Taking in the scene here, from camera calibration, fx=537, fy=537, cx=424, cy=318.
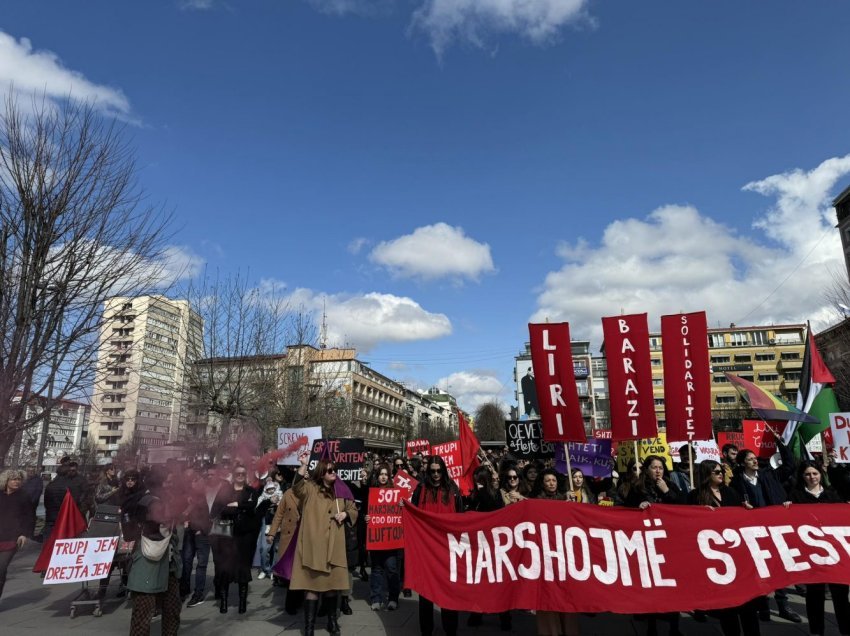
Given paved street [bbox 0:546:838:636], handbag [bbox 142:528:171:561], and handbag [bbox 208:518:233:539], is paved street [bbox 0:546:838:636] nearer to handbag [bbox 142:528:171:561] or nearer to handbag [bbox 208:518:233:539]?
handbag [bbox 208:518:233:539]

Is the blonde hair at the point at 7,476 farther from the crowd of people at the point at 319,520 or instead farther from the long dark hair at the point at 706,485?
the long dark hair at the point at 706,485

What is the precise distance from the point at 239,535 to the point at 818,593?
689cm

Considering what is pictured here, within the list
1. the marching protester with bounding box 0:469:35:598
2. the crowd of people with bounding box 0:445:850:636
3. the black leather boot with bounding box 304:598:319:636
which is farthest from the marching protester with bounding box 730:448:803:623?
the marching protester with bounding box 0:469:35:598

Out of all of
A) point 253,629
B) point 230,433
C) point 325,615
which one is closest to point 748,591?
point 325,615

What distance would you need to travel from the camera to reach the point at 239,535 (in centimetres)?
742

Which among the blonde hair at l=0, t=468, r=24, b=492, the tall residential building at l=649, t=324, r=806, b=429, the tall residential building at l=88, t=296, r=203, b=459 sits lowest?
the blonde hair at l=0, t=468, r=24, b=492

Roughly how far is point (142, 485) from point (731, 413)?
3156 inches

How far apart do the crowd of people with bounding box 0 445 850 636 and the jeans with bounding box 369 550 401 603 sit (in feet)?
0.05

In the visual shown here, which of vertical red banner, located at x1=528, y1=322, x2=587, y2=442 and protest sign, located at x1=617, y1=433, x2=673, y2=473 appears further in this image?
protest sign, located at x1=617, y1=433, x2=673, y2=473

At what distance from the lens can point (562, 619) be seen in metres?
5.46

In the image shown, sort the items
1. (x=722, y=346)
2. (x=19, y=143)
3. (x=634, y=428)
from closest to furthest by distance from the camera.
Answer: (x=634, y=428)
(x=19, y=143)
(x=722, y=346)

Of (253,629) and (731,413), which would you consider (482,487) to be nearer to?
(253,629)

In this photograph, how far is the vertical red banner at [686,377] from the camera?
7695 millimetres

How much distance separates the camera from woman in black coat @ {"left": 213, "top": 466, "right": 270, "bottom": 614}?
23.5 feet
